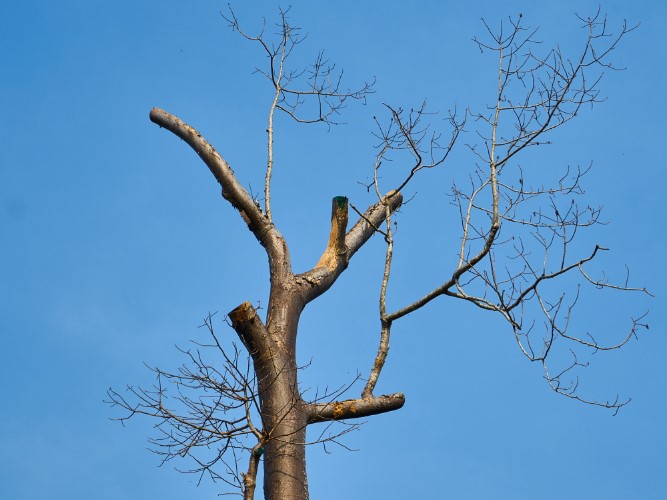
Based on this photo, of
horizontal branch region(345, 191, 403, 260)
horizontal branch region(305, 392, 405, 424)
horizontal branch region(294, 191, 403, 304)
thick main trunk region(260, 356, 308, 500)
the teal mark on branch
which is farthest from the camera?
horizontal branch region(345, 191, 403, 260)

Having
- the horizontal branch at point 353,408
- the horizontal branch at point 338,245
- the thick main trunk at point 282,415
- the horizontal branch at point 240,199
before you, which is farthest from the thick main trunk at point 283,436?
the horizontal branch at point 240,199

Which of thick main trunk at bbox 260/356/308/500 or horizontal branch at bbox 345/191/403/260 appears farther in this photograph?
horizontal branch at bbox 345/191/403/260

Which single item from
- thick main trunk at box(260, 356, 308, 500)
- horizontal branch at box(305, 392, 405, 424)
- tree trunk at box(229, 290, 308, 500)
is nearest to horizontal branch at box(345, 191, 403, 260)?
tree trunk at box(229, 290, 308, 500)

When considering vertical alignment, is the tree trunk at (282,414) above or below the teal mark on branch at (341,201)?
below

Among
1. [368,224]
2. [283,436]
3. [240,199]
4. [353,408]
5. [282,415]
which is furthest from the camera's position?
[368,224]

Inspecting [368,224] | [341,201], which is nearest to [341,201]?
[341,201]

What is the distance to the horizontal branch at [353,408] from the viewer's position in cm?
548

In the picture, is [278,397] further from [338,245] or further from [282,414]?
[338,245]

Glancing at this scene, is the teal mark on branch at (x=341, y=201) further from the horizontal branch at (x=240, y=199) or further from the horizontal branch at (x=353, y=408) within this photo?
the horizontal branch at (x=353, y=408)

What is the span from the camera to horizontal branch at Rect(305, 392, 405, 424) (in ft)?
18.0

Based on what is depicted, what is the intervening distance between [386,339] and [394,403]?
45cm

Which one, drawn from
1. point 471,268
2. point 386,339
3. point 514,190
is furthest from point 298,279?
point 514,190

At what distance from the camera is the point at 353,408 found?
5598 millimetres

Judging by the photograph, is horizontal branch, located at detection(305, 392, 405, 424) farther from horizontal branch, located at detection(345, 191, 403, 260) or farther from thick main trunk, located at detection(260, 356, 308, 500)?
horizontal branch, located at detection(345, 191, 403, 260)
